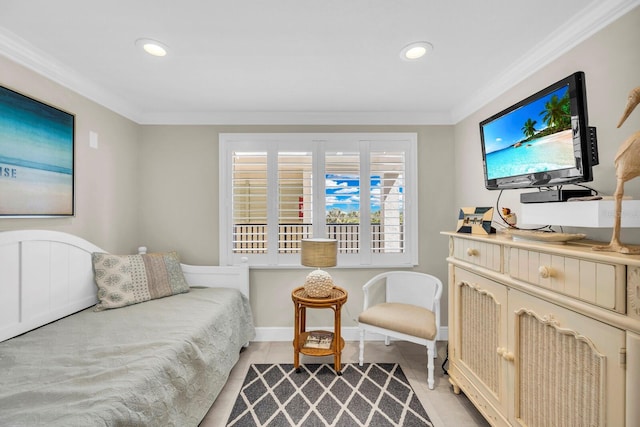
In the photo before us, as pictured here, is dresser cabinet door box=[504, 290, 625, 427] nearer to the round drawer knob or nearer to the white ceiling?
the round drawer knob

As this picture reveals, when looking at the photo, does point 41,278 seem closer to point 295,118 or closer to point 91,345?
point 91,345

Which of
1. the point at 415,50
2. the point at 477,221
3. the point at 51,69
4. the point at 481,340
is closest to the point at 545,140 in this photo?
the point at 477,221

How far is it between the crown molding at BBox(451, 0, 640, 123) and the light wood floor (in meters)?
2.36

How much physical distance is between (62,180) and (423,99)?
3.00 m

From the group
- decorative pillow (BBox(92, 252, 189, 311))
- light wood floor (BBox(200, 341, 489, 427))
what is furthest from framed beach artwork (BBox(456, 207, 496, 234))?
decorative pillow (BBox(92, 252, 189, 311))

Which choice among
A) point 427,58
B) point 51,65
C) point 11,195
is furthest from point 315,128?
point 11,195

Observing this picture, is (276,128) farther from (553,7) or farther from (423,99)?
(553,7)

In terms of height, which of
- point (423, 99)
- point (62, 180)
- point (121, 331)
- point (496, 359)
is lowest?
point (496, 359)

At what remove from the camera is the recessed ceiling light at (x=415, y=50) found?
1.67 meters

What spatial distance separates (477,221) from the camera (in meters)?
1.89

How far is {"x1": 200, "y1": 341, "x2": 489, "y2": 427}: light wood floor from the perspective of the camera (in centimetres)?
183

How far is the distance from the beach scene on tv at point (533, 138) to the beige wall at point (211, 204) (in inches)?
36.6

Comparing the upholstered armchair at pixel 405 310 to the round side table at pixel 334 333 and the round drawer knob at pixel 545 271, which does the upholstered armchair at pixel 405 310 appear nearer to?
the round side table at pixel 334 333

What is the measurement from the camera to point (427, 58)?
6.00 feet
